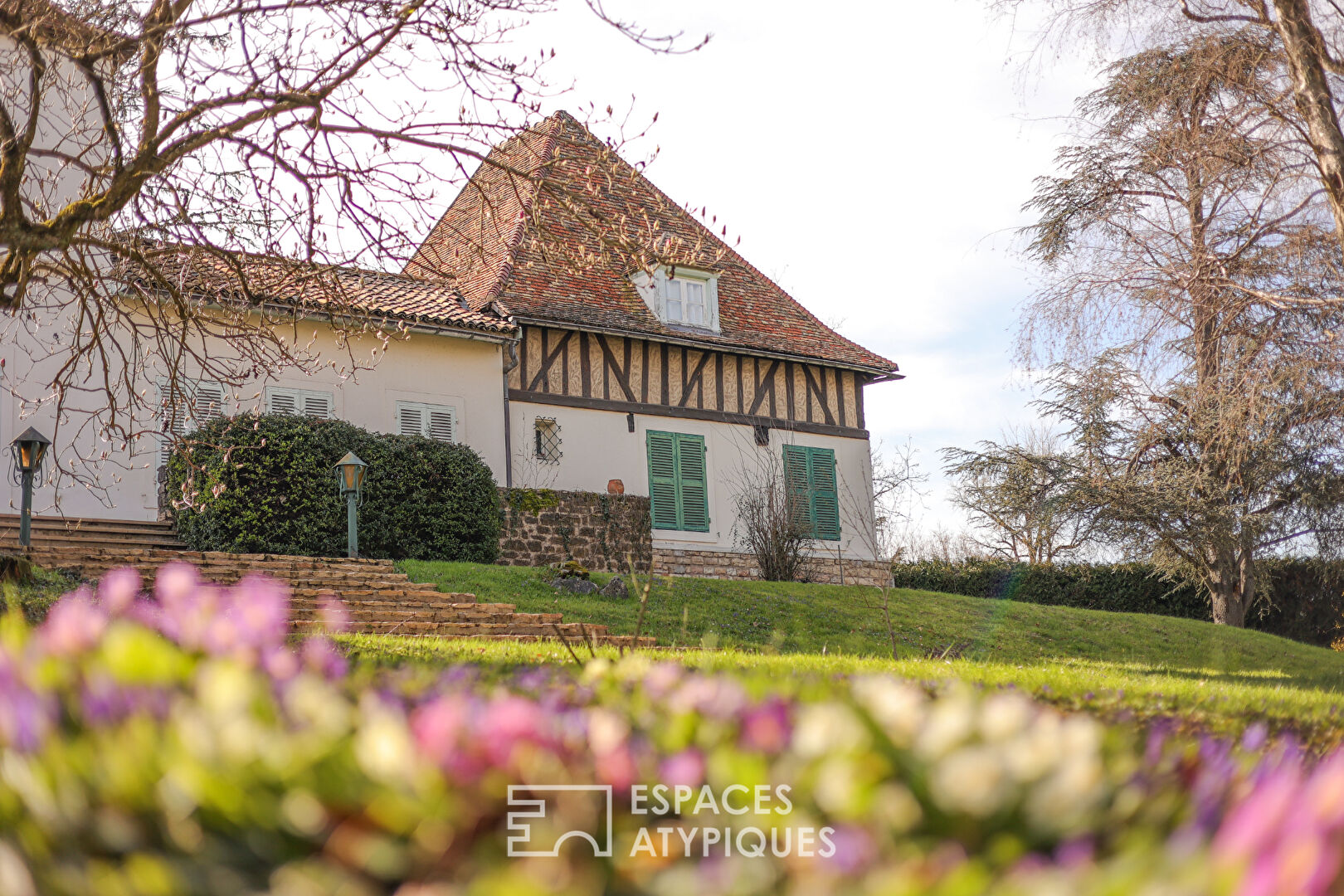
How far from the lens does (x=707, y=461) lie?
755 inches

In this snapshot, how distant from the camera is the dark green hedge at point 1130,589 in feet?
76.1

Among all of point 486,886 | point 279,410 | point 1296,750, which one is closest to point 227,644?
point 486,886

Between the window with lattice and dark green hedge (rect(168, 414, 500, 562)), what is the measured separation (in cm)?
239

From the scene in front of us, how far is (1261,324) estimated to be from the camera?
12945 mm

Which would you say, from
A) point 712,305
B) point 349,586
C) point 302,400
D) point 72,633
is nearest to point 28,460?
point 349,586

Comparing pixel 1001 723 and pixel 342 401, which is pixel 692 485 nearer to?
pixel 342 401

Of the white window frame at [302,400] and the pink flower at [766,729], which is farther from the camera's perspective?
the white window frame at [302,400]

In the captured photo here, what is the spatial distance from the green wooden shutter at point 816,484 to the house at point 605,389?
0.03 metres

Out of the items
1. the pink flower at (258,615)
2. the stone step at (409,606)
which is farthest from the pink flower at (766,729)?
the stone step at (409,606)

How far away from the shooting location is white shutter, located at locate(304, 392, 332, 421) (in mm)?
16281

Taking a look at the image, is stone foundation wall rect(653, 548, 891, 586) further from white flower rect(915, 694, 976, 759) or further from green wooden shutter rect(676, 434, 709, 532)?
white flower rect(915, 694, 976, 759)

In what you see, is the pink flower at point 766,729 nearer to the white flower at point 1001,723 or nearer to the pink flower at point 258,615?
the white flower at point 1001,723

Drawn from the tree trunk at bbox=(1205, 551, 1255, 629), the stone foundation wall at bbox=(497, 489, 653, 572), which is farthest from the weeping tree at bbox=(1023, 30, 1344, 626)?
the stone foundation wall at bbox=(497, 489, 653, 572)

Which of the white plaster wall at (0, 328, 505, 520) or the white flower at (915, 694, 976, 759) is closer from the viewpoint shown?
the white flower at (915, 694, 976, 759)
